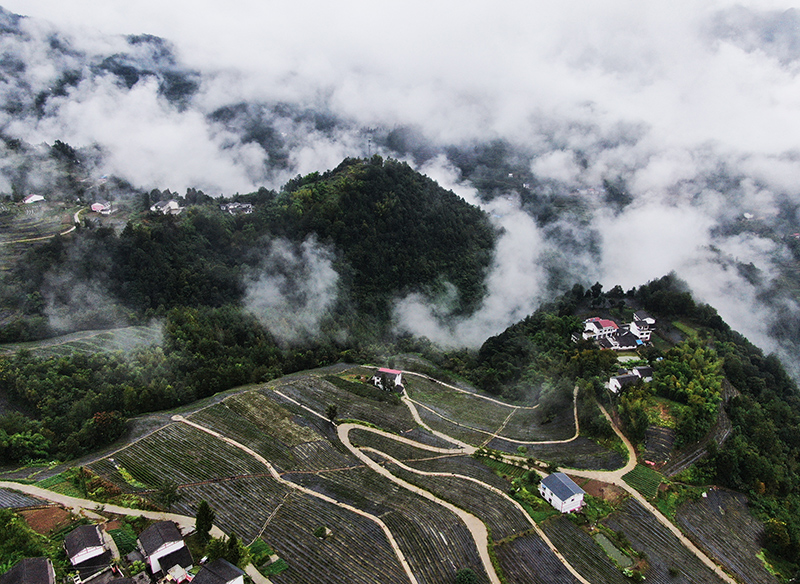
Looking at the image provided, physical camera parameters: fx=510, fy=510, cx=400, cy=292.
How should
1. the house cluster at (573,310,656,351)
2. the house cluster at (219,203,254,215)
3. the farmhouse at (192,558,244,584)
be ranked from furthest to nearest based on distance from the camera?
the house cluster at (219,203,254,215) → the house cluster at (573,310,656,351) → the farmhouse at (192,558,244,584)

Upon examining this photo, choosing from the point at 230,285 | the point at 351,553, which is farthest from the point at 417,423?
the point at 230,285

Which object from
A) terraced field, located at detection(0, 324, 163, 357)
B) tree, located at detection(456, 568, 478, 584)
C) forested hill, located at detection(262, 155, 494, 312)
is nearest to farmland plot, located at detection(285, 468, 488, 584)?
tree, located at detection(456, 568, 478, 584)

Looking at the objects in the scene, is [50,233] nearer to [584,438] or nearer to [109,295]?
[109,295]

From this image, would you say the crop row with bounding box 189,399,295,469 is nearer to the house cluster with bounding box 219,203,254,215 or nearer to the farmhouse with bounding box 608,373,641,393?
the farmhouse with bounding box 608,373,641,393

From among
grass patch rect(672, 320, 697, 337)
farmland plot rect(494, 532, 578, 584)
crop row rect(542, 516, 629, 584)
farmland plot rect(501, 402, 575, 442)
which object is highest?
grass patch rect(672, 320, 697, 337)

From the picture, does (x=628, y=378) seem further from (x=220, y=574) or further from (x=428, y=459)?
(x=220, y=574)

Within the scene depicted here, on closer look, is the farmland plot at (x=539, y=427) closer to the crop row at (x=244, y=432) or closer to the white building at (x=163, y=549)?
the crop row at (x=244, y=432)

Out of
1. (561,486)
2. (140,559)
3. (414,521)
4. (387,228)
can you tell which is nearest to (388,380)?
(414,521)
